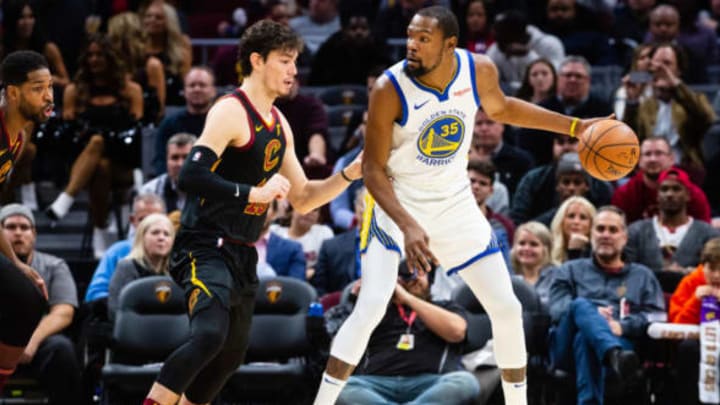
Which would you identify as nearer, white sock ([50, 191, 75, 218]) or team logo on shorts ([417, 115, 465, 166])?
team logo on shorts ([417, 115, 465, 166])

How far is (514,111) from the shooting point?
634 cm

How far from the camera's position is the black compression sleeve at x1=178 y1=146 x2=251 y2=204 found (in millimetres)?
5805

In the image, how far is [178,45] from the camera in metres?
12.2

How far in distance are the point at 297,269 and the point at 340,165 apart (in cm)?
152

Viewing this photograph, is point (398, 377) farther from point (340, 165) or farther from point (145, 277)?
point (340, 165)

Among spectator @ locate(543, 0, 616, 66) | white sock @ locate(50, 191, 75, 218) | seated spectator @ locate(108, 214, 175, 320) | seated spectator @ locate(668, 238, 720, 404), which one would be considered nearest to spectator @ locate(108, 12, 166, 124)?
white sock @ locate(50, 191, 75, 218)

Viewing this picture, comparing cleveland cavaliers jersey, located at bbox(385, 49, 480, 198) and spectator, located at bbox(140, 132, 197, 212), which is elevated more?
Result: cleveland cavaliers jersey, located at bbox(385, 49, 480, 198)

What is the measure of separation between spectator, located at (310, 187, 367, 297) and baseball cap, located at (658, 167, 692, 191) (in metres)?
2.32

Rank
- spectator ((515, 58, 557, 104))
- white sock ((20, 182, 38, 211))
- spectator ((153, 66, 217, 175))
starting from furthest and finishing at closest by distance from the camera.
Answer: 1. white sock ((20, 182, 38, 211))
2. spectator ((515, 58, 557, 104))
3. spectator ((153, 66, 217, 175))

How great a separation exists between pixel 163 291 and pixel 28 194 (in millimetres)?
3486

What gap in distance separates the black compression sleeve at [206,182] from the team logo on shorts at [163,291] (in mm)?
2708

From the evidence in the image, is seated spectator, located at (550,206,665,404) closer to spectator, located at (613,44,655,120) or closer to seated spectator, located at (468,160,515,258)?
seated spectator, located at (468,160,515,258)

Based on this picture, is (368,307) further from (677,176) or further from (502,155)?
(502,155)

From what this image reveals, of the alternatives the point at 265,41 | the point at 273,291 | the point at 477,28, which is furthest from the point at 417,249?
the point at 477,28
